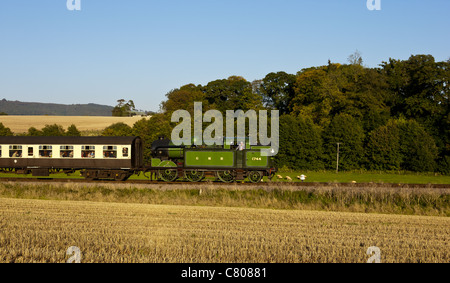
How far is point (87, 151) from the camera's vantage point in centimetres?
4003

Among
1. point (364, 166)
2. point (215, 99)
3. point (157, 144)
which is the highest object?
point (215, 99)

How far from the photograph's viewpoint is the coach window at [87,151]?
40.0 meters

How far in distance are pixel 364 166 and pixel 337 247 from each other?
48.7 meters

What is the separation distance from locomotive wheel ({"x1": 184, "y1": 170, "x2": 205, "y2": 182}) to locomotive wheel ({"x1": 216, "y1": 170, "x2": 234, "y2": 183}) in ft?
4.81

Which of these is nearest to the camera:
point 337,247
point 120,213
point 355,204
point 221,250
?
point 221,250

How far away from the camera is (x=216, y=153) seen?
128 feet

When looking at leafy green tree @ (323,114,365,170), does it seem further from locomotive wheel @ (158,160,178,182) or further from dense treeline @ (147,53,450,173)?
locomotive wheel @ (158,160,178,182)

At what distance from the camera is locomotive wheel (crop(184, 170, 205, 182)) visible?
3934 centimetres

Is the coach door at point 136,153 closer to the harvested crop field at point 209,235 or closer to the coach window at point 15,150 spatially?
the coach window at point 15,150

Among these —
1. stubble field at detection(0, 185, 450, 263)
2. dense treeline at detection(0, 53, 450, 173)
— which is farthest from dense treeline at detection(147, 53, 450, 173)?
stubble field at detection(0, 185, 450, 263)

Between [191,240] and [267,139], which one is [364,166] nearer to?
[267,139]

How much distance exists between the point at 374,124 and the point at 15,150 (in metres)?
48.5

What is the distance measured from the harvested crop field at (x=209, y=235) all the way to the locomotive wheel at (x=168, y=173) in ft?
44.1
